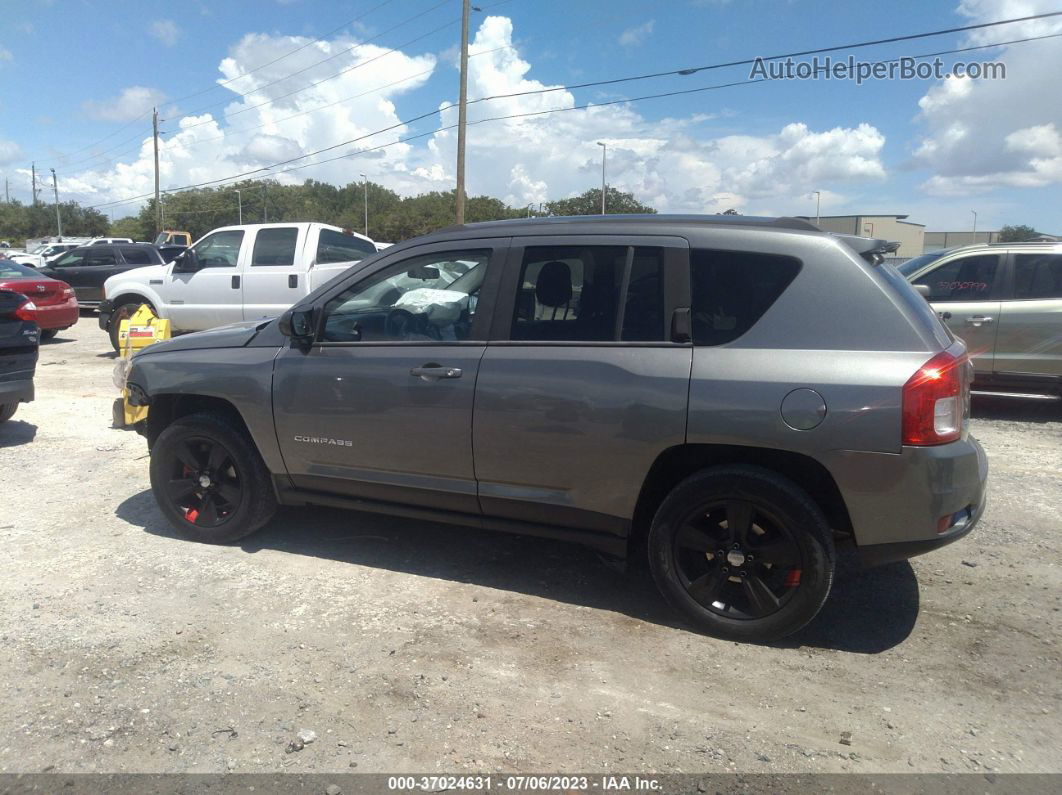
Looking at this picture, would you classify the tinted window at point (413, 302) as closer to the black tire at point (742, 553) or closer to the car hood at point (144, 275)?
the black tire at point (742, 553)

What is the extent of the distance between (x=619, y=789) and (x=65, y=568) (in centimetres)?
342

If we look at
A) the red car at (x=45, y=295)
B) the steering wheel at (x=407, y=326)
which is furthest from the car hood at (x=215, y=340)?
the red car at (x=45, y=295)

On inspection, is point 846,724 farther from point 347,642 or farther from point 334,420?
point 334,420

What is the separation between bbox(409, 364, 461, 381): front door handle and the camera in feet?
12.6

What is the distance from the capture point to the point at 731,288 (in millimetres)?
3471

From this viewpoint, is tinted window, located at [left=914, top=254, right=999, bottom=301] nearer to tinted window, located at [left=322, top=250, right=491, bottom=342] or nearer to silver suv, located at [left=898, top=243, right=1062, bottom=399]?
silver suv, located at [left=898, top=243, right=1062, bottom=399]

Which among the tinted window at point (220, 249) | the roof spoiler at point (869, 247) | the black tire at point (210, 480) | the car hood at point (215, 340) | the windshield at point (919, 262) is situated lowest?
the black tire at point (210, 480)

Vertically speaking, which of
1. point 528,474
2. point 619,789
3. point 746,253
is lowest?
point 619,789

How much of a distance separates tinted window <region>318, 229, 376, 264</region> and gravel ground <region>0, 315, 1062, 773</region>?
6.30 metres

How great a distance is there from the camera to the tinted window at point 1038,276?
25.8 ft

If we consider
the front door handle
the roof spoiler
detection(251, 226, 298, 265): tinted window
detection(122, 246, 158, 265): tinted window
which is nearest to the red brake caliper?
the front door handle

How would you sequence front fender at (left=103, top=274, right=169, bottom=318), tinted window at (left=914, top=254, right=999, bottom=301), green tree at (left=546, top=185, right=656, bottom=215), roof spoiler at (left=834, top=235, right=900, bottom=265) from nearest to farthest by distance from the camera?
roof spoiler at (left=834, top=235, right=900, bottom=265), tinted window at (left=914, top=254, right=999, bottom=301), front fender at (left=103, top=274, right=169, bottom=318), green tree at (left=546, top=185, right=656, bottom=215)

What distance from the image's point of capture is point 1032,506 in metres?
5.38

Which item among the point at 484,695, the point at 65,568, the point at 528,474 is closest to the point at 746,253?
the point at 528,474
